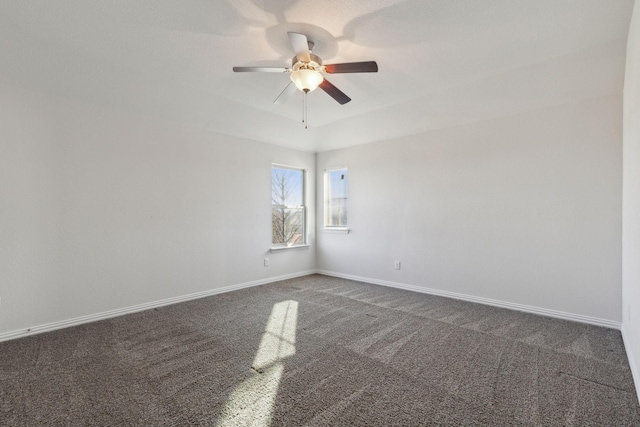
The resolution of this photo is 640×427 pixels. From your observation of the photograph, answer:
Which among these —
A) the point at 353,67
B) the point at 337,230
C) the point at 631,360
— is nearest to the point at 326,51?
the point at 353,67

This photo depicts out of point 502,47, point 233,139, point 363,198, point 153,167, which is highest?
point 502,47

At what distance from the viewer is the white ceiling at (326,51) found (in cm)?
218

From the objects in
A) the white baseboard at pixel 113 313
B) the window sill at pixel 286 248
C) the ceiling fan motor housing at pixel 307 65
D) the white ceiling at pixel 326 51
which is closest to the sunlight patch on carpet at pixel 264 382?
the white baseboard at pixel 113 313

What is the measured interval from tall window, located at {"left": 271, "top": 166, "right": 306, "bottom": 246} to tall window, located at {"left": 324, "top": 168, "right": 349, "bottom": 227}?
1.44 feet

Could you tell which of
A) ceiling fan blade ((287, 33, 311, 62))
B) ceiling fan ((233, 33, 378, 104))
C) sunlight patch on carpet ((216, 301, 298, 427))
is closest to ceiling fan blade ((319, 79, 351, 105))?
ceiling fan ((233, 33, 378, 104))

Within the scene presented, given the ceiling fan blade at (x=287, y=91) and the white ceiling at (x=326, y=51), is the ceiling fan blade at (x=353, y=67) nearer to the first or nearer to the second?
the white ceiling at (x=326, y=51)

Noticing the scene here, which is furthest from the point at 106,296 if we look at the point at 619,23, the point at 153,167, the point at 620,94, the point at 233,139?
the point at 620,94

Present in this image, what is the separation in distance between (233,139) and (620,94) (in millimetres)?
4540

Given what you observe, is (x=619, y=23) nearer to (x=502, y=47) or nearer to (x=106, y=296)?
(x=502, y=47)

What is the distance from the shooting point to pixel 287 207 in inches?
217

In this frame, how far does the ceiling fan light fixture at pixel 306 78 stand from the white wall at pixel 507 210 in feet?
7.89

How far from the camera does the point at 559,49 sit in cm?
263

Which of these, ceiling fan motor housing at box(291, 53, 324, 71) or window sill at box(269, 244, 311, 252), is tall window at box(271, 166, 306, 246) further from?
ceiling fan motor housing at box(291, 53, 324, 71)

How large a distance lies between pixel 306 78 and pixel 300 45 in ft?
0.90
